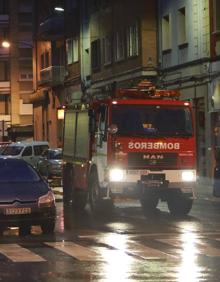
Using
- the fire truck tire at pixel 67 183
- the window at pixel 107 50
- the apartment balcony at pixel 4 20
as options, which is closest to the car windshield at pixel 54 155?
the window at pixel 107 50

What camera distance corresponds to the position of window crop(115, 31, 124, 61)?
42366 millimetres

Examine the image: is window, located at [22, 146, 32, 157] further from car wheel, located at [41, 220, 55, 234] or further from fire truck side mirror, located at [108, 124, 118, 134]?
car wheel, located at [41, 220, 55, 234]

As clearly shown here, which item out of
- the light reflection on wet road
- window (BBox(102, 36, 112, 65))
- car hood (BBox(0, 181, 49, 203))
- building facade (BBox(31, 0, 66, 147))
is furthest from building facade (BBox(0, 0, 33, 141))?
car hood (BBox(0, 181, 49, 203))

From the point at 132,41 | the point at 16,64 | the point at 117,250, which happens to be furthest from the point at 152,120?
the point at 16,64

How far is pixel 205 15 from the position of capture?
1332 inches

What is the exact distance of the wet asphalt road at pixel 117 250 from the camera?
11211 millimetres

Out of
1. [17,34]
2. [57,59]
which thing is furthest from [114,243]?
[17,34]

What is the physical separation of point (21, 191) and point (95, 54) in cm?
3230

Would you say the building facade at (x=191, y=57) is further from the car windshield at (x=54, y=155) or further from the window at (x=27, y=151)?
the window at (x=27, y=151)

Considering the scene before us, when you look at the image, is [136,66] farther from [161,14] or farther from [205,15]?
[205,15]

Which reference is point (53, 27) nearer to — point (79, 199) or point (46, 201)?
point (79, 199)

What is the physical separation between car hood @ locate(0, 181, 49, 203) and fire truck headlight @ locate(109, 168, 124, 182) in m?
4.13

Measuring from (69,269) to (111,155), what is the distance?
8865mm

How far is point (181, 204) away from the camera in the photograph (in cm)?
2128
